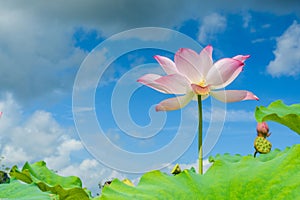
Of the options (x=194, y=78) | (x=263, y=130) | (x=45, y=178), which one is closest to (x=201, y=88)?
(x=194, y=78)

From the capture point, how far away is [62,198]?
227 cm

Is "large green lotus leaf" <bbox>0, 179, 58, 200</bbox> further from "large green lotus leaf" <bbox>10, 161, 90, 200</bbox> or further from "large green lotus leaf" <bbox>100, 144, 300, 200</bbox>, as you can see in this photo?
"large green lotus leaf" <bbox>10, 161, 90, 200</bbox>

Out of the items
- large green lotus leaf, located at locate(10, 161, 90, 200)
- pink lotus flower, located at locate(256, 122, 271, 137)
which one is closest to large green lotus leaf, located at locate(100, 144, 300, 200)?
large green lotus leaf, located at locate(10, 161, 90, 200)

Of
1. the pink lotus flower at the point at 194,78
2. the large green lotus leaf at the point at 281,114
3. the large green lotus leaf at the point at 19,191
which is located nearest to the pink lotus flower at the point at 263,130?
the large green lotus leaf at the point at 281,114

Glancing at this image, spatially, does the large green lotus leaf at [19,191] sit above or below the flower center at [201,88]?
below

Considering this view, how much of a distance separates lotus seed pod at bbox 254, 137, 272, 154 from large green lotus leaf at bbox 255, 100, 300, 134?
28.8 inches

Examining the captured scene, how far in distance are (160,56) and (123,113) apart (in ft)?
A: 0.99

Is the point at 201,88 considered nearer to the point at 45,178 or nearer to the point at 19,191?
the point at 19,191

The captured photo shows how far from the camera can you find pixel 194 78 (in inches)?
69.6

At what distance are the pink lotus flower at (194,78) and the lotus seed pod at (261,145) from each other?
1.25 m

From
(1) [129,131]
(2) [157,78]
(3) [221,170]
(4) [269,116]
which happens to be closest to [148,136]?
(1) [129,131]

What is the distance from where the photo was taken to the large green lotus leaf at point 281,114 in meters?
1.99

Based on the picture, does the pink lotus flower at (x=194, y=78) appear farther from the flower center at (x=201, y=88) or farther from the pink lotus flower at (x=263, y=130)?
the pink lotus flower at (x=263, y=130)

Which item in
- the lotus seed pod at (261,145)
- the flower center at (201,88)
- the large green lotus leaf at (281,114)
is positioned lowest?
the flower center at (201,88)
